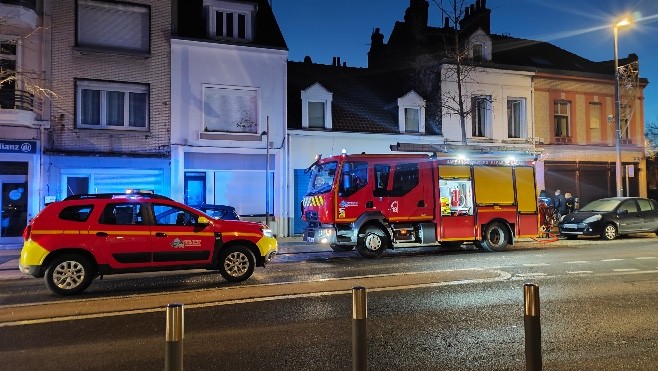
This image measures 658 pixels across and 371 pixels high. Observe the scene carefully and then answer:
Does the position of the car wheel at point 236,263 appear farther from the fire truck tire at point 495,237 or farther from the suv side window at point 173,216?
the fire truck tire at point 495,237

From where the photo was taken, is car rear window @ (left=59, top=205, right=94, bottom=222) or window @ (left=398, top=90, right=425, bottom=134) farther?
window @ (left=398, top=90, right=425, bottom=134)

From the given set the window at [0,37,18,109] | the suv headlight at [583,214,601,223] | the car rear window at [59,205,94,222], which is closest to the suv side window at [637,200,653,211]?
the suv headlight at [583,214,601,223]

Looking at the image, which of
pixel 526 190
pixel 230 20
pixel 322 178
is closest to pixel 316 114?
pixel 230 20

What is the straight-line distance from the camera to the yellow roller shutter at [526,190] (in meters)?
17.1

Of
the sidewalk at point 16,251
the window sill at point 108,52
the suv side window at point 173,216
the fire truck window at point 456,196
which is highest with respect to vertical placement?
the window sill at point 108,52

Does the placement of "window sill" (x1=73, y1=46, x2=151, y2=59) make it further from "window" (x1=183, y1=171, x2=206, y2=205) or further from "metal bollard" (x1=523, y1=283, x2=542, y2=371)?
"metal bollard" (x1=523, y1=283, x2=542, y2=371)

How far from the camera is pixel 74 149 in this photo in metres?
18.8

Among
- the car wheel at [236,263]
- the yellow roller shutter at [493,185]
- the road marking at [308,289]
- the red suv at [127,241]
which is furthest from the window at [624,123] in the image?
the car wheel at [236,263]

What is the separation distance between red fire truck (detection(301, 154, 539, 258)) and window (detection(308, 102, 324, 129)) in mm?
7560

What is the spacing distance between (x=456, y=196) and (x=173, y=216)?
9.00m

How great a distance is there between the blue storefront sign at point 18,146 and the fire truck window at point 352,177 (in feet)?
36.0

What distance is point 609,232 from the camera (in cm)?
1936

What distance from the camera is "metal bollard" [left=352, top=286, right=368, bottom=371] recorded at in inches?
159

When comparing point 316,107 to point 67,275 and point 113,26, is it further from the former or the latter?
point 67,275
